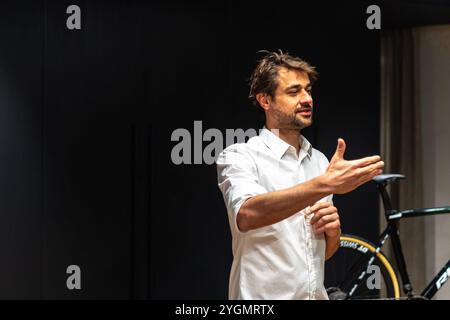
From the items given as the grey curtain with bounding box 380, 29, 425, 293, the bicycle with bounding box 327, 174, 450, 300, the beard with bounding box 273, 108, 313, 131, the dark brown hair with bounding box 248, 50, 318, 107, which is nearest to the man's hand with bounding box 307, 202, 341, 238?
the beard with bounding box 273, 108, 313, 131

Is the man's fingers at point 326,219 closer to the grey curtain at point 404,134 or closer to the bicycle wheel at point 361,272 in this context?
the bicycle wheel at point 361,272

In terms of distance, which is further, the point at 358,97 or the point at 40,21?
the point at 358,97

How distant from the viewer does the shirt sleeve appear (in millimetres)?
1885

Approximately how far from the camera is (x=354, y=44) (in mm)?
4797

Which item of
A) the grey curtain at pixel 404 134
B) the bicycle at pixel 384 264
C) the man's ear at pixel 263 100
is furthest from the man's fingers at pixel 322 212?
the grey curtain at pixel 404 134

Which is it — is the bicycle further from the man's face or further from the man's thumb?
the man's thumb

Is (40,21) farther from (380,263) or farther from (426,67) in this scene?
(426,67)

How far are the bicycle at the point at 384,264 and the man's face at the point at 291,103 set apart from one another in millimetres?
2295

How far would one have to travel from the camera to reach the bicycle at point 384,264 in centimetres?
423

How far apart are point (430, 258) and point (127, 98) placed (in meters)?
2.57

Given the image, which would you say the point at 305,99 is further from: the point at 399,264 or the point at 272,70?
the point at 399,264

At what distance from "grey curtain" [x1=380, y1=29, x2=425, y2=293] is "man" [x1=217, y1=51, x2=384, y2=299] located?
11.7 ft

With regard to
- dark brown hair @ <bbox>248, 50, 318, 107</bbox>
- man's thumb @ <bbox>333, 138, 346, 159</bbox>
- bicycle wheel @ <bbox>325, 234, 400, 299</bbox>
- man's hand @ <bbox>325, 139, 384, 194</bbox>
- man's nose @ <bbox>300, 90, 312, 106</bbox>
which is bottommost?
bicycle wheel @ <bbox>325, 234, 400, 299</bbox>
